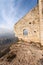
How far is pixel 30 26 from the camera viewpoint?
2330cm

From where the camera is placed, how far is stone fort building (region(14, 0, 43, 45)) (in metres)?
22.8

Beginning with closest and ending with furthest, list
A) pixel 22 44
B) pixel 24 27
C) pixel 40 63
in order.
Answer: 1. pixel 40 63
2. pixel 22 44
3. pixel 24 27

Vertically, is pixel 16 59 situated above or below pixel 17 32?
below

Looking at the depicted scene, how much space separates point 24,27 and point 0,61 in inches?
Result: 281

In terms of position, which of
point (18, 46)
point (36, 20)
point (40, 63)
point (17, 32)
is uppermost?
point (36, 20)

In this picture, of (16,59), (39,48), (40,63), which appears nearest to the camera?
(40,63)

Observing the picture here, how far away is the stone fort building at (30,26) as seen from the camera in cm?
2284

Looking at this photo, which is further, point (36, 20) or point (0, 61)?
point (36, 20)

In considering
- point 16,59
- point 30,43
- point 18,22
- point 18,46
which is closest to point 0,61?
point 16,59

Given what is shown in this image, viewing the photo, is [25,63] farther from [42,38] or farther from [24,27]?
[24,27]

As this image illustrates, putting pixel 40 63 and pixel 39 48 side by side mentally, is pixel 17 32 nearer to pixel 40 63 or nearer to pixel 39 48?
pixel 39 48

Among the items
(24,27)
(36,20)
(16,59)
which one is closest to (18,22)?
(24,27)

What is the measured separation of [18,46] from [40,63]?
5.08 metres

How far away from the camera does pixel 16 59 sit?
18.4 meters
